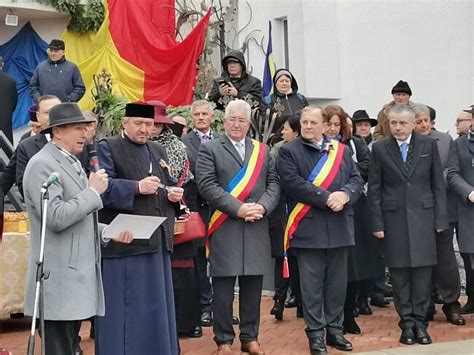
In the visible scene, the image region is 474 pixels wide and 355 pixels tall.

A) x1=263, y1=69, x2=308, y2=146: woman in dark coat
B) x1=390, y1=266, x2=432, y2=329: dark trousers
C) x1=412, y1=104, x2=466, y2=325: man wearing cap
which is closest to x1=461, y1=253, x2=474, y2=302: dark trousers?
x1=412, y1=104, x2=466, y2=325: man wearing cap

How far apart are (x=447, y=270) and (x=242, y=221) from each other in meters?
2.46

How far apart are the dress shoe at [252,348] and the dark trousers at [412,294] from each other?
1458mm

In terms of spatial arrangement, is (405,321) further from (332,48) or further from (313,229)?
(332,48)

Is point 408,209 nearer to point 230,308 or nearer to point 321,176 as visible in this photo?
point 321,176

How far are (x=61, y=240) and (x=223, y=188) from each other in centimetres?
222

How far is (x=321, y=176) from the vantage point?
789 centimetres

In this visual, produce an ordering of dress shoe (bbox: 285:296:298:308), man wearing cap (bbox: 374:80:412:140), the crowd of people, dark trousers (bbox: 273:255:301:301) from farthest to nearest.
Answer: dress shoe (bbox: 285:296:298:308), man wearing cap (bbox: 374:80:412:140), dark trousers (bbox: 273:255:301:301), the crowd of people

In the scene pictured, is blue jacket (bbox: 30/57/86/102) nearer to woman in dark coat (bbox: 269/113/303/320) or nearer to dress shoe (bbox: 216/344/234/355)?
woman in dark coat (bbox: 269/113/303/320)

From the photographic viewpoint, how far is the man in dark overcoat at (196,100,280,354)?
7.59 m

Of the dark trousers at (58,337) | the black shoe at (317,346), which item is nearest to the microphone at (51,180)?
the dark trousers at (58,337)

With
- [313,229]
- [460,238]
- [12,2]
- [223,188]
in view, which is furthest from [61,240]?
[12,2]

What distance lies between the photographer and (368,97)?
14.8m

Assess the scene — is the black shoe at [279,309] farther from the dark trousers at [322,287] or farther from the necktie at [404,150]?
the necktie at [404,150]

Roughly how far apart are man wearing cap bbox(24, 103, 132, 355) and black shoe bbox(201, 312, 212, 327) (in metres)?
3.22
